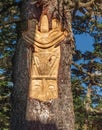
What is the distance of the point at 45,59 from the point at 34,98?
2.02 ft

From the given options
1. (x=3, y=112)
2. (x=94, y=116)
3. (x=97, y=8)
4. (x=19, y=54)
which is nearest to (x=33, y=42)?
(x=19, y=54)

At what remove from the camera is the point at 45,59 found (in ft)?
18.0

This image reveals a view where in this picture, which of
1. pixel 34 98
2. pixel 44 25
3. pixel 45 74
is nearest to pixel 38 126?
pixel 34 98

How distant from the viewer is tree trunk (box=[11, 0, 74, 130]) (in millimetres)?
5180

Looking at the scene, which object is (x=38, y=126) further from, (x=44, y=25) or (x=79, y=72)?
(x=79, y=72)

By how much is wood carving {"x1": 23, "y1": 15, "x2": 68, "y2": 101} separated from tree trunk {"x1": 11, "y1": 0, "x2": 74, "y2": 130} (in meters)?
0.04

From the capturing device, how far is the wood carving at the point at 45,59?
17.3ft

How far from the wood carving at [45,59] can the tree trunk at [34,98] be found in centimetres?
4

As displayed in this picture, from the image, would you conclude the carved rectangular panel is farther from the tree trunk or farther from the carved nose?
the carved nose

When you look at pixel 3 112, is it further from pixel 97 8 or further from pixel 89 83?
pixel 97 8

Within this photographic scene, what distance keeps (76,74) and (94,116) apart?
285 cm

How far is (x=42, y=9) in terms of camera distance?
580 centimetres

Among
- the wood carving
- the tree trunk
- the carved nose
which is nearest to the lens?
the tree trunk

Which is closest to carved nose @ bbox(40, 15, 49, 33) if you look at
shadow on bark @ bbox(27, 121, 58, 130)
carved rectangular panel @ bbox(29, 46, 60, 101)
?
carved rectangular panel @ bbox(29, 46, 60, 101)
